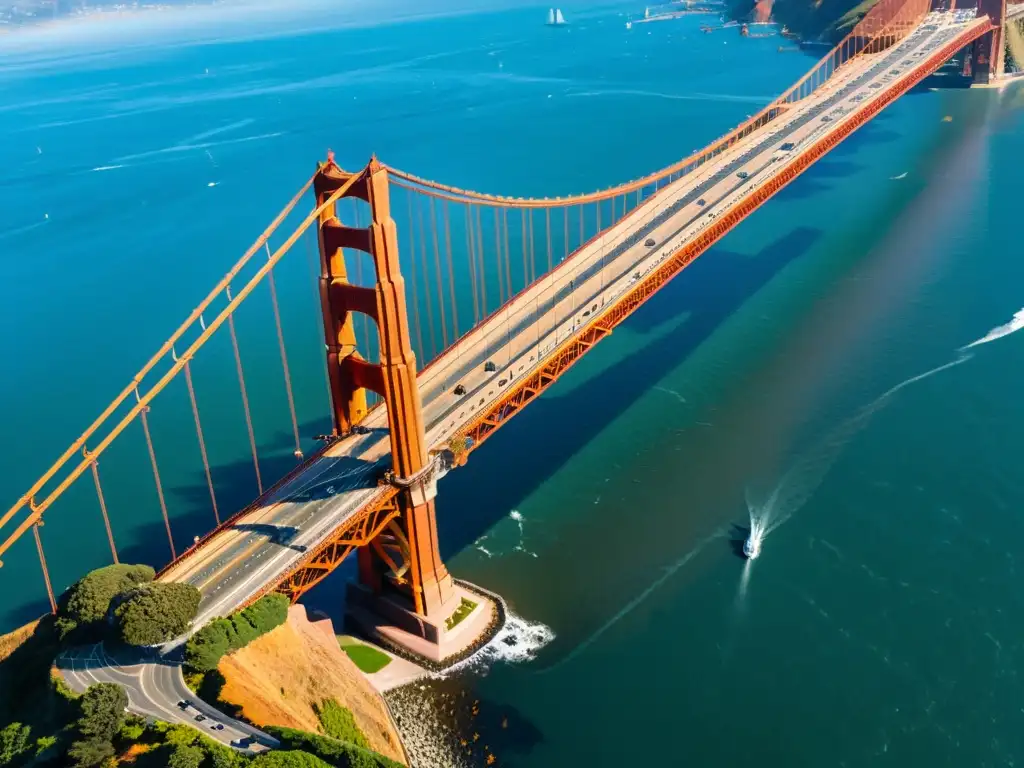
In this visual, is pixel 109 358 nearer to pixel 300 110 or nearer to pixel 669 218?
pixel 669 218

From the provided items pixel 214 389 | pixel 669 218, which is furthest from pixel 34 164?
pixel 669 218

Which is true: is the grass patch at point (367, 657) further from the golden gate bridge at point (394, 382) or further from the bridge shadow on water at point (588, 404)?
the bridge shadow on water at point (588, 404)

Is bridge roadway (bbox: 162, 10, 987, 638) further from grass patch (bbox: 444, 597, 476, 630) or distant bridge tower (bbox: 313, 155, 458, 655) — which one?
grass patch (bbox: 444, 597, 476, 630)

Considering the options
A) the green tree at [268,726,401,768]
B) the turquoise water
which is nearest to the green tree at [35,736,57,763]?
the green tree at [268,726,401,768]

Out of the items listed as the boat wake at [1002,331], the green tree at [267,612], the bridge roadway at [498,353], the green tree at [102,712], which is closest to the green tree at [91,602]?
the bridge roadway at [498,353]

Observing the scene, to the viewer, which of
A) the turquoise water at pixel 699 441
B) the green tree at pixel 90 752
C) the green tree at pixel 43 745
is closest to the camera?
the green tree at pixel 90 752

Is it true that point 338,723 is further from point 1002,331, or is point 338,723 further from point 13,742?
point 1002,331
